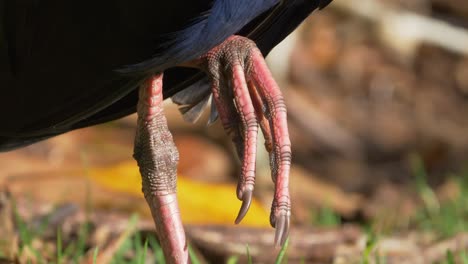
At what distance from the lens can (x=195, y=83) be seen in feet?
9.80

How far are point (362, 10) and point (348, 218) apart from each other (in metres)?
3.92

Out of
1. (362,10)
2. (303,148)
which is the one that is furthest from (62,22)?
(362,10)

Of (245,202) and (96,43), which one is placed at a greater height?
(96,43)

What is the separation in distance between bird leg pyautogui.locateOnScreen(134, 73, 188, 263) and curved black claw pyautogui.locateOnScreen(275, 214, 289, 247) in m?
0.30

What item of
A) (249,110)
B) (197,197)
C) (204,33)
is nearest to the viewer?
(204,33)

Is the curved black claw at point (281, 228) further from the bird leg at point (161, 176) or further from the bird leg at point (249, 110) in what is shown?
the bird leg at point (161, 176)

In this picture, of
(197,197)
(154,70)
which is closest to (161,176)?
(154,70)

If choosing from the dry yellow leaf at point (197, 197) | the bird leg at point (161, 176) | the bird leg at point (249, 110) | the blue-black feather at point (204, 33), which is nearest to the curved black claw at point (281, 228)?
the bird leg at point (249, 110)

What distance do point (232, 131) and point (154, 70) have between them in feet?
0.91

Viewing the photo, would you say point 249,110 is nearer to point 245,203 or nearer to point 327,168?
point 245,203

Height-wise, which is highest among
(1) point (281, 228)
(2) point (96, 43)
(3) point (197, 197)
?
(3) point (197, 197)

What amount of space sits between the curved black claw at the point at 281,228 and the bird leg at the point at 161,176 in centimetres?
30

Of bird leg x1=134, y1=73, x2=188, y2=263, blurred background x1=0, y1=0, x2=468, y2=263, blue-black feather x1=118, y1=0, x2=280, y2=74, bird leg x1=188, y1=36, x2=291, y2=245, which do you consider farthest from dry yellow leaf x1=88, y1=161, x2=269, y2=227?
blue-black feather x1=118, y1=0, x2=280, y2=74

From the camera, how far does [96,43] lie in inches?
102
